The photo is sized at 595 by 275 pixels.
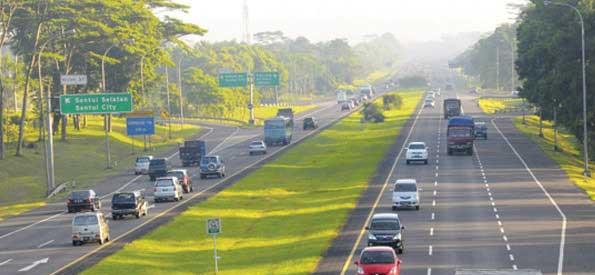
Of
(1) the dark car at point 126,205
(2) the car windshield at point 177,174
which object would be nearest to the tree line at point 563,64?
(2) the car windshield at point 177,174

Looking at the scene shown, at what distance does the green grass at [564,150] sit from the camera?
82250mm

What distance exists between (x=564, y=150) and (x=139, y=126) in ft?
143

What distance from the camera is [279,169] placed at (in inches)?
4058

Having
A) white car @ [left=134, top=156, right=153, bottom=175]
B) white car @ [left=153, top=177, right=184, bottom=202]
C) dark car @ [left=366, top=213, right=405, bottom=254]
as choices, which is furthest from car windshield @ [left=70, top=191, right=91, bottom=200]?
dark car @ [left=366, top=213, right=405, bottom=254]

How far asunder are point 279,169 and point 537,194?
111 feet

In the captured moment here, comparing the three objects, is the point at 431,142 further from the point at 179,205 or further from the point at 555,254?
the point at 555,254

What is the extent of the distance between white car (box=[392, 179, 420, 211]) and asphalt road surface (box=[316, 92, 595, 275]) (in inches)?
19.5

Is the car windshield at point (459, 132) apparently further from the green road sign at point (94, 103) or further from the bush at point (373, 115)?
the bush at point (373, 115)

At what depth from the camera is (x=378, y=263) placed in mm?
41344

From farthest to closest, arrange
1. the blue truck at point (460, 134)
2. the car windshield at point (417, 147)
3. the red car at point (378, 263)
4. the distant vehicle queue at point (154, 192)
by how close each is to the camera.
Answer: the blue truck at point (460, 134)
the car windshield at point (417, 147)
the distant vehicle queue at point (154, 192)
the red car at point (378, 263)

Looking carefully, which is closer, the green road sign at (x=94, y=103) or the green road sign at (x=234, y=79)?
the green road sign at (x=94, y=103)

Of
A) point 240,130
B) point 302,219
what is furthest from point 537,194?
point 240,130

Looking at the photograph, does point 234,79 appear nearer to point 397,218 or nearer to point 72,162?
point 72,162

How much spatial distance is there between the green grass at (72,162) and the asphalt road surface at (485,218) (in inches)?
1064
